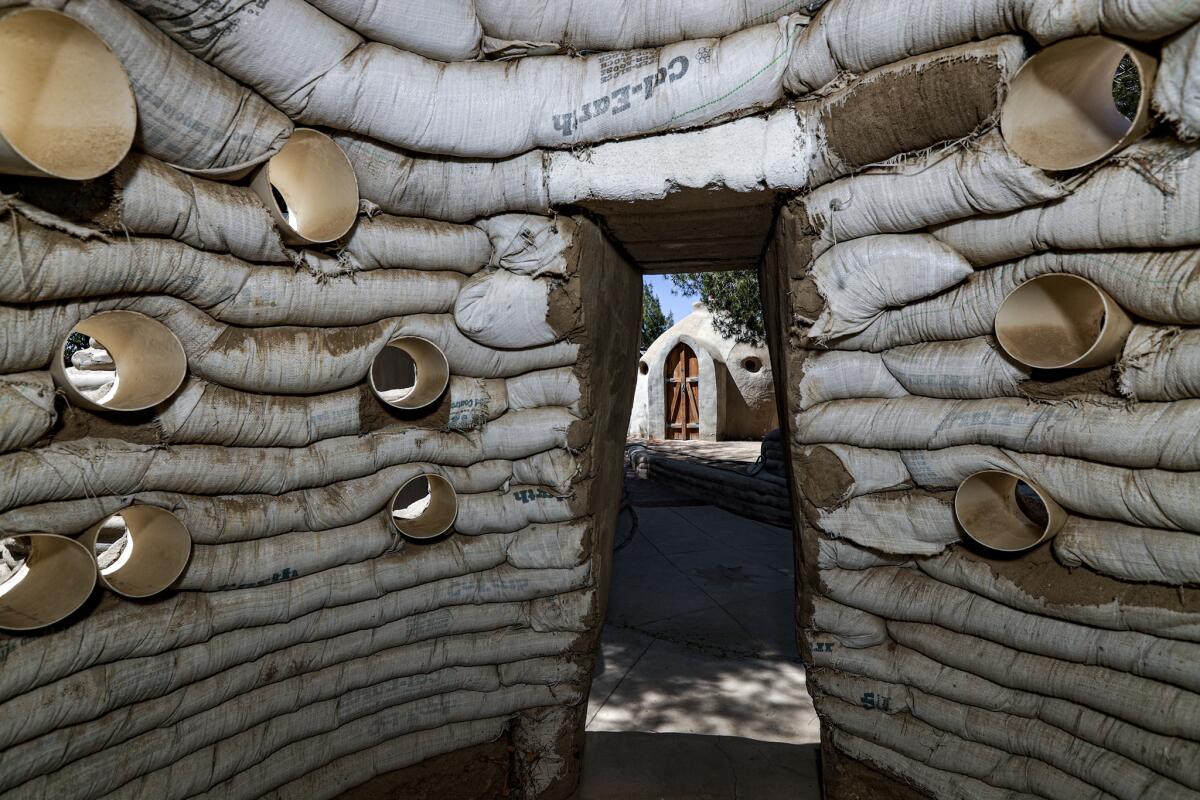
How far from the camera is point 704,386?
15680 millimetres

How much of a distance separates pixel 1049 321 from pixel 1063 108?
0.68 m

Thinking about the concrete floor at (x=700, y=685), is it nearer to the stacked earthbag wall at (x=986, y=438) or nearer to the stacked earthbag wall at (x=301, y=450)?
the stacked earthbag wall at (x=301, y=450)

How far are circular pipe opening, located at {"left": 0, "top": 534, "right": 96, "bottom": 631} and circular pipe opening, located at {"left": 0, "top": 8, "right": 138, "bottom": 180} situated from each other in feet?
3.34

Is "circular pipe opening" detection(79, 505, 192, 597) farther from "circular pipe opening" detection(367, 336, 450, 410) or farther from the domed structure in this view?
the domed structure

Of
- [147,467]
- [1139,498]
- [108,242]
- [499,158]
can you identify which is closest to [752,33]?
[499,158]

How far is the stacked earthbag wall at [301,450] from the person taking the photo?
1.72m

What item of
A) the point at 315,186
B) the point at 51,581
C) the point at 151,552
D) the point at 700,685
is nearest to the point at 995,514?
the point at 700,685

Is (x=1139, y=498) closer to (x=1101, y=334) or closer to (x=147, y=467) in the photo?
(x=1101, y=334)

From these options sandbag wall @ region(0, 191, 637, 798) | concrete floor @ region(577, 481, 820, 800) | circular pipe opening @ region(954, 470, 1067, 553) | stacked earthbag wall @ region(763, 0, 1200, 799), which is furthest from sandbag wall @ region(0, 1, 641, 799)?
circular pipe opening @ region(954, 470, 1067, 553)

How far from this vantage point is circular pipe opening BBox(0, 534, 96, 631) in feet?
5.69

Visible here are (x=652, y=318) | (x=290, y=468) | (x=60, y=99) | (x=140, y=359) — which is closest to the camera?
(x=60, y=99)

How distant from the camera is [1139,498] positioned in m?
1.78

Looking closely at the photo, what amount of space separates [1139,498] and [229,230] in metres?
2.87

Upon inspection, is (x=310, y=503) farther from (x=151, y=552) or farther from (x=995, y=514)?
(x=995, y=514)
